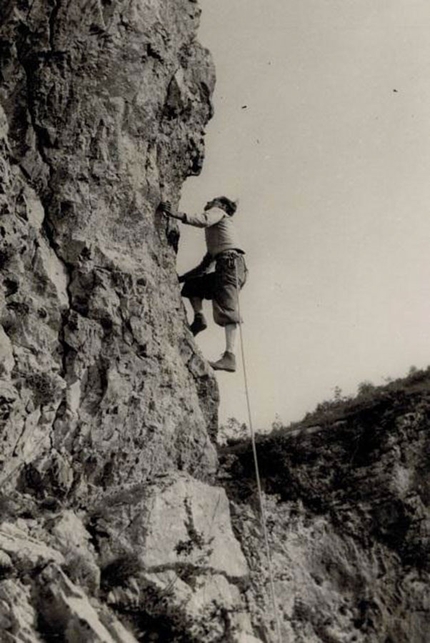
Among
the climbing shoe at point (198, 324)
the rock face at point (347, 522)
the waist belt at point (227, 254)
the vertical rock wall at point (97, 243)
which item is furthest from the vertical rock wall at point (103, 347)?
the climbing shoe at point (198, 324)

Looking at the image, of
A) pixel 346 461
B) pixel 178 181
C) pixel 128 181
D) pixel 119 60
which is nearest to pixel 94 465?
pixel 346 461

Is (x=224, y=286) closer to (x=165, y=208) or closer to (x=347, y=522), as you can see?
(x=165, y=208)

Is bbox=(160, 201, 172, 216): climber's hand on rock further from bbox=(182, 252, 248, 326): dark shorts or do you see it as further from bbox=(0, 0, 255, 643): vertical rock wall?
bbox=(182, 252, 248, 326): dark shorts

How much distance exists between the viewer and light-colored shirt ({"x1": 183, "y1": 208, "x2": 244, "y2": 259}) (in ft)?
41.1

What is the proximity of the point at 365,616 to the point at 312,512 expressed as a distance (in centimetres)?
142

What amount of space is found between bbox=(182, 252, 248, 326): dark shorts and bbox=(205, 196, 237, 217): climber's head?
914mm

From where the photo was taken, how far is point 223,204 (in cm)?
1315

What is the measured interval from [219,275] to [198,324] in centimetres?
86

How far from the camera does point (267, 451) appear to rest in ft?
36.2

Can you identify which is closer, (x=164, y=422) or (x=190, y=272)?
(x=164, y=422)

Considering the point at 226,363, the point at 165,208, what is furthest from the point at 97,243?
the point at 226,363

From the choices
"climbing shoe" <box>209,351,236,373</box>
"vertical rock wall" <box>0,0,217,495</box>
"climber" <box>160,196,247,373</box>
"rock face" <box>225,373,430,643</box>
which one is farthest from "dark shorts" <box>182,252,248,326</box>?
"rock face" <box>225,373,430,643</box>

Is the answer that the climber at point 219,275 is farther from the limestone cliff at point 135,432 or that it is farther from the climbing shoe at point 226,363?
the limestone cliff at point 135,432

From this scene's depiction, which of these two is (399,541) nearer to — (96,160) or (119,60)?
(96,160)
